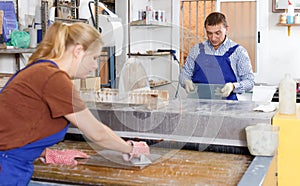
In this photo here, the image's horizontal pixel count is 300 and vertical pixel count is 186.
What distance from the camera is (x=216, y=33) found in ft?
9.57

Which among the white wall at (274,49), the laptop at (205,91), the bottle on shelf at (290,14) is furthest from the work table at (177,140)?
the white wall at (274,49)

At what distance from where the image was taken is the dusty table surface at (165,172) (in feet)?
4.95

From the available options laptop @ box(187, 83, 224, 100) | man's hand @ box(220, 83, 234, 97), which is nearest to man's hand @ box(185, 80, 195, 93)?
laptop @ box(187, 83, 224, 100)

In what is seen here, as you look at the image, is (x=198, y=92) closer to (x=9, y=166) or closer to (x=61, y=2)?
(x=61, y=2)

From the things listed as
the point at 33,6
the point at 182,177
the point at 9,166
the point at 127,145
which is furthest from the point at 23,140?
the point at 33,6

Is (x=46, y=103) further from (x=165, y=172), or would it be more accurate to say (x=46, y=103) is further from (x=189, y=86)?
(x=189, y=86)

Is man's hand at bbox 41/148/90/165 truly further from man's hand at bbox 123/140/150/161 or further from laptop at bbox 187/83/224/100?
laptop at bbox 187/83/224/100

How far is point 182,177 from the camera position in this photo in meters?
1.55

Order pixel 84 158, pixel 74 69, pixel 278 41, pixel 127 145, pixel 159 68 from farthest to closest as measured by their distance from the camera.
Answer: pixel 278 41
pixel 159 68
pixel 84 158
pixel 127 145
pixel 74 69

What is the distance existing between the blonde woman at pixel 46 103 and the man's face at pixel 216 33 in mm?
1495

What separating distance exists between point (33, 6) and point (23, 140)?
1.77 meters

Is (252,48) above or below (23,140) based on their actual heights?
above

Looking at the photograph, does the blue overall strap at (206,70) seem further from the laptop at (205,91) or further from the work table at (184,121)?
the work table at (184,121)

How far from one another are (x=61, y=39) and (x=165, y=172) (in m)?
0.63
